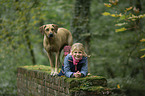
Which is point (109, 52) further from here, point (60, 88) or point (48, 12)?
point (60, 88)

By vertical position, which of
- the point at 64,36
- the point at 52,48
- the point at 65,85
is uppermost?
the point at 64,36

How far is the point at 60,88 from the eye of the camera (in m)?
4.52

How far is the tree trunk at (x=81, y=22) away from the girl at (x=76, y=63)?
11.9 feet

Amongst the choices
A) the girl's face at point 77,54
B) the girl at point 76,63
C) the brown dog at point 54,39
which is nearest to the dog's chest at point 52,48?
the brown dog at point 54,39

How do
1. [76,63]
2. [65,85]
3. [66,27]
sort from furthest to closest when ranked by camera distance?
[66,27]
[76,63]
[65,85]

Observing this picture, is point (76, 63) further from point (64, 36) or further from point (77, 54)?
point (64, 36)

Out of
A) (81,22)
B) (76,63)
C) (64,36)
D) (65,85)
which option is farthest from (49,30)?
(81,22)

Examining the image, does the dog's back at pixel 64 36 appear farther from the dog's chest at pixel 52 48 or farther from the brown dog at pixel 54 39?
the dog's chest at pixel 52 48

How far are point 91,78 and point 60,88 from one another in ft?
2.69

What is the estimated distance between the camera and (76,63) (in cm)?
448

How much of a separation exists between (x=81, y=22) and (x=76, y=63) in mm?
4068

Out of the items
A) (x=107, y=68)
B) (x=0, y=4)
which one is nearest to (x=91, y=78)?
(x=0, y=4)

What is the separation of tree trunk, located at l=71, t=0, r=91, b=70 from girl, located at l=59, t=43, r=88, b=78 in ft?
11.9

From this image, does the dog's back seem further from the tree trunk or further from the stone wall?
the tree trunk
